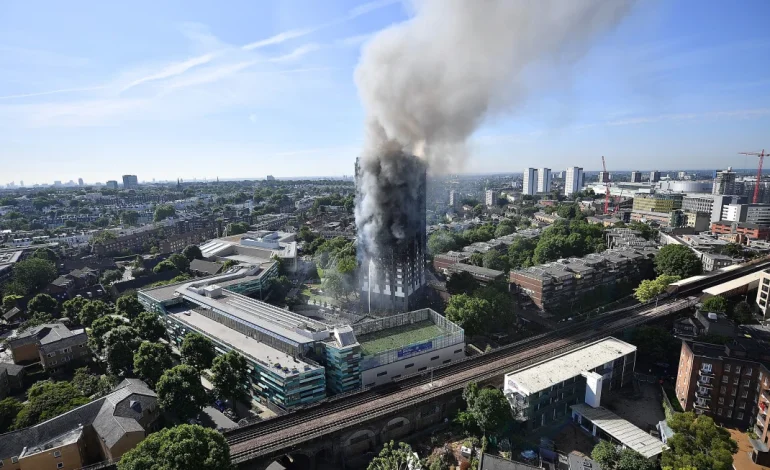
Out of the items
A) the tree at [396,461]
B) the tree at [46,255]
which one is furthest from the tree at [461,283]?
the tree at [46,255]

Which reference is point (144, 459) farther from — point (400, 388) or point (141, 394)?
point (400, 388)

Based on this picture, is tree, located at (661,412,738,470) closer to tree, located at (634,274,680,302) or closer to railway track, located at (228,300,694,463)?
railway track, located at (228,300,694,463)

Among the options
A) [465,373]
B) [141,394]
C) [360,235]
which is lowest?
[465,373]

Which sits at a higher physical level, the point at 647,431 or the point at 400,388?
the point at 400,388

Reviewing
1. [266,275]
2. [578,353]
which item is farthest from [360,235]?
[578,353]

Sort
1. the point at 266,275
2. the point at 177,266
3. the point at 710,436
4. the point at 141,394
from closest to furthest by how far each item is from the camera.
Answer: the point at 710,436 < the point at 141,394 < the point at 266,275 < the point at 177,266

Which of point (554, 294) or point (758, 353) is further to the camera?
point (554, 294)
